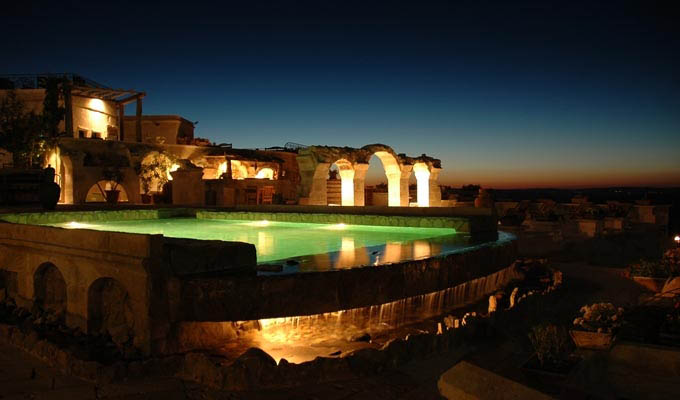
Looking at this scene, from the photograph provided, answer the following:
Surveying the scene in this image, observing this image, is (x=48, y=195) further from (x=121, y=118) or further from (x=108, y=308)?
(x=121, y=118)

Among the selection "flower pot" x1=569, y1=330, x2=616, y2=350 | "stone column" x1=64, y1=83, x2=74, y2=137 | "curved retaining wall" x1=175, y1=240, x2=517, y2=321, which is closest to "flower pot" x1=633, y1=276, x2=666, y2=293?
"flower pot" x1=569, y1=330, x2=616, y2=350

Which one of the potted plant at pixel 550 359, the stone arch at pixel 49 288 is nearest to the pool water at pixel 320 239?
the potted plant at pixel 550 359

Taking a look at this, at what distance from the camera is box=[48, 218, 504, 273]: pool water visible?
6.46 meters

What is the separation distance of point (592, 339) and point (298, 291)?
3.16m

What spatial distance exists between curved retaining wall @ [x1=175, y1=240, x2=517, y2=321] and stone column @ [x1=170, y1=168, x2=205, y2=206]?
1410 centimetres

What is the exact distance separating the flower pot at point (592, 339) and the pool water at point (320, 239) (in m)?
2.24

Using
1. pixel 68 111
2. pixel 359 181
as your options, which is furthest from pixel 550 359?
pixel 68 111

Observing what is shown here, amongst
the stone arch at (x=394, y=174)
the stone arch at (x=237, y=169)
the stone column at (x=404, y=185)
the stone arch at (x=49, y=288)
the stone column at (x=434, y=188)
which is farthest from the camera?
the stone arch at (x=237, y=169)

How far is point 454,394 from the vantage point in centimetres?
280

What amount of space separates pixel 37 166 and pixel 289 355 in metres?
25.4

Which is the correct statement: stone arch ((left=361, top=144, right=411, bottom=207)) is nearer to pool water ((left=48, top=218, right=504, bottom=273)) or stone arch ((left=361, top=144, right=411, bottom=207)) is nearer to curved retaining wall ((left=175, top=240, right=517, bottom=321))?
pool water ((left=48, top=218, right=504, bottom=273))

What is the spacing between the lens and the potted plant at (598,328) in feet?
15.9

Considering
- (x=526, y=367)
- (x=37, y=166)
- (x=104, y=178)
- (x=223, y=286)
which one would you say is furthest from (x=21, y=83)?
(x=526, y=367)

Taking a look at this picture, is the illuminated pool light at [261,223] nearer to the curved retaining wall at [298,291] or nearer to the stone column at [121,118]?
the curved retaining wall at [298,291]
